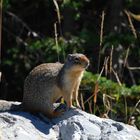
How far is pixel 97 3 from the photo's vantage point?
519 inches

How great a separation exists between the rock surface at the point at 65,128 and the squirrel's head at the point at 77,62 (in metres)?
0.50

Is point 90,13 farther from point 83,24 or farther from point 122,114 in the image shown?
point 122,114

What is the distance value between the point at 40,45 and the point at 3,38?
178 centimetres

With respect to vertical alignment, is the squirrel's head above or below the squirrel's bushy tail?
above

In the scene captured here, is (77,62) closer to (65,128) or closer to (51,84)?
(51,84)

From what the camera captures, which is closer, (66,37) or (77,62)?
(77,62)

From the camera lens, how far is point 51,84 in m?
6.40

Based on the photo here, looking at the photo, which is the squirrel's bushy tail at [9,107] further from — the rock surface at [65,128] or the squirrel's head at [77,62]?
the squirrel's head at [77,62]

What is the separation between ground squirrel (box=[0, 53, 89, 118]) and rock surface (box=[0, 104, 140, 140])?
22 centimetres

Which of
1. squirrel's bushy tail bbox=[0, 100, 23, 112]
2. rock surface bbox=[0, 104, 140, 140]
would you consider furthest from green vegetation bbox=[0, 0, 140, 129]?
rock surface bbox=[0, 104, 140, 140]

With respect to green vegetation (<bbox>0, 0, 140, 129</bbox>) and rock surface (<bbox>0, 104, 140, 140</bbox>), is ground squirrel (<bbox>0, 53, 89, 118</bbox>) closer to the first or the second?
rock surface (<bbox>0, 104, 140, 140</bbox>)

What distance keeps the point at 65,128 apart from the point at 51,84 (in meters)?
0.57

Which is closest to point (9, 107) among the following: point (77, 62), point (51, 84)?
point (51, 84)

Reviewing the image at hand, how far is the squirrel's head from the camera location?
21.1 ft
